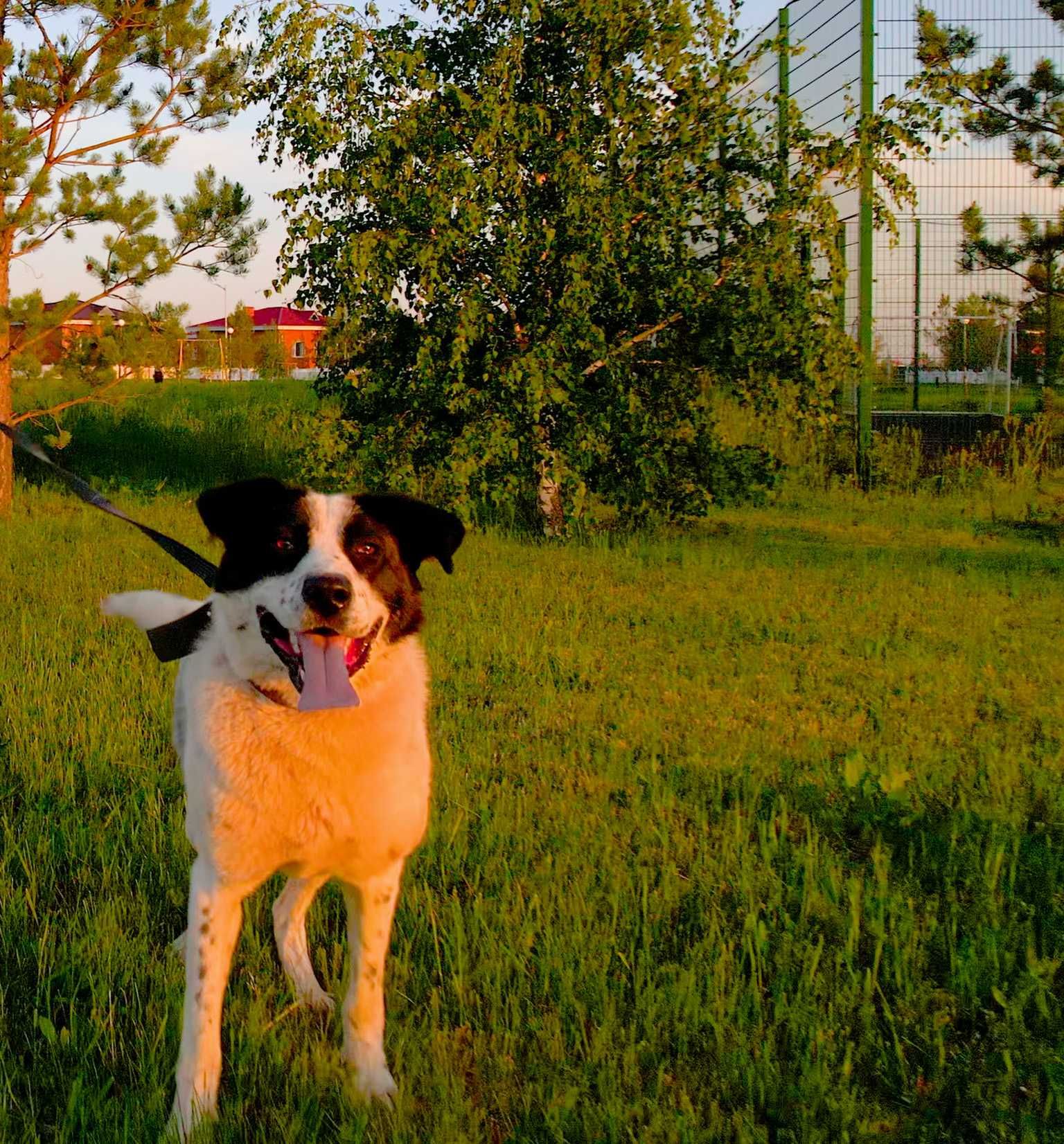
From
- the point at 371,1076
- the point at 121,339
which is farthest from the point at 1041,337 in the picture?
→ the point at 371,1076

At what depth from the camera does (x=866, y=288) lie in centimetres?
1233

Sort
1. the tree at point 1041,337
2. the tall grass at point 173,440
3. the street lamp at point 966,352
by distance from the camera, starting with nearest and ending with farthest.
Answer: the tall grass at point 173,440 < the tree at point 1041,337 < the street lamp at point 966,352

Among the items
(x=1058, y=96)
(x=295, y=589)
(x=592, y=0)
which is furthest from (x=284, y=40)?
(x=295, y=589)

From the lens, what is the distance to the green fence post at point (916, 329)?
45.2 ft

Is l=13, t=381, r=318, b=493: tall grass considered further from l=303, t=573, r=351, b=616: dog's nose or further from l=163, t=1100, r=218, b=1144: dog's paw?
l=163, t=1100, r=218, b=1144: dog's paw

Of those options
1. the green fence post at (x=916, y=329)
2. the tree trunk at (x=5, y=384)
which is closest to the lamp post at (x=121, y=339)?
the tree trunk at (x=5, y=384)

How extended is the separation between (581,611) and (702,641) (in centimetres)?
96

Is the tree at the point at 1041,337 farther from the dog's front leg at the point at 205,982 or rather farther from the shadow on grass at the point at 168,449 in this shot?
the dog's front leg at the point at 205,982

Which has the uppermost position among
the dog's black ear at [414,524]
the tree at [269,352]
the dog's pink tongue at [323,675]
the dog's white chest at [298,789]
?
the tree at [269,352]

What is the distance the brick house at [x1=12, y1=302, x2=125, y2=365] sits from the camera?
36.7 ft

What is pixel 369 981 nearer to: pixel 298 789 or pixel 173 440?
pixel 298 789

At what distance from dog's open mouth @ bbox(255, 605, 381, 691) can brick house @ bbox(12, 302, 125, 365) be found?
9644 mm

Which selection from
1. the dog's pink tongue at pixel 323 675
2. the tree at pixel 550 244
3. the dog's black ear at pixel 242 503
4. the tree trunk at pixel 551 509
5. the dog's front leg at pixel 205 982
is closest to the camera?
the dog's front leg at pixel 205 982

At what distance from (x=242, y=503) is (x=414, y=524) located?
44 centimetres
